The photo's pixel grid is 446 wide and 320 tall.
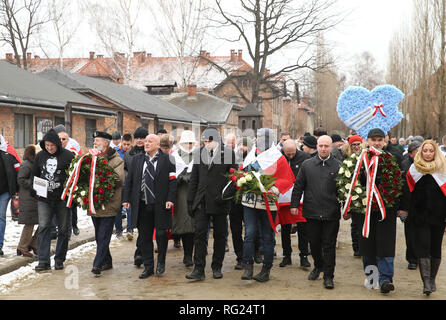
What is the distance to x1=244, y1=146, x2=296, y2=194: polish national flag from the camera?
23.0ft

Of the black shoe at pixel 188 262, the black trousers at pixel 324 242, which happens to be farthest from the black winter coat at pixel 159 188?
the black trousers at pixel 324 242

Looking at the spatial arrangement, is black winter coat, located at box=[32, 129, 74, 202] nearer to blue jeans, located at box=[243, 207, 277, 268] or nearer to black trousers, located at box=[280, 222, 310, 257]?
blue jeans, located at box=[243, 207, 277, 268]

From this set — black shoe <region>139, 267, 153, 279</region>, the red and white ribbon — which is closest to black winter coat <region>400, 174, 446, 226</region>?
the red and white ribbon

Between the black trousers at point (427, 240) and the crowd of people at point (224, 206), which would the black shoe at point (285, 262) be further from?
the black trousers at point (427, 240)

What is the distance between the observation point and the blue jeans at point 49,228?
24.3 ft

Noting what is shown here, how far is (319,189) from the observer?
6629 millimetres

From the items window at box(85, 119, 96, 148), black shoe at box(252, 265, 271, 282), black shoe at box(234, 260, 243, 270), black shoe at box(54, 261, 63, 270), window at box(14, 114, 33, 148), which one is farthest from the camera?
window at box(85, 119, 96, 148)

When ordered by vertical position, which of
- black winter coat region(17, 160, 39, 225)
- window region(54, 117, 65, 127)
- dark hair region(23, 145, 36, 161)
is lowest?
black winter coat region(17, 160, 39, 225)

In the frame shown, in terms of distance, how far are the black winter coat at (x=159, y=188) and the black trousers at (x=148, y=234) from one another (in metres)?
0.09

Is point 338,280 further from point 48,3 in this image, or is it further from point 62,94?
point 48,3

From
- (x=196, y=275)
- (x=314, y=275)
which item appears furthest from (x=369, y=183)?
(x=196, y=275)

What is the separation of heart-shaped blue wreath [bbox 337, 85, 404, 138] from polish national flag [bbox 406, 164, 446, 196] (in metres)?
3.60

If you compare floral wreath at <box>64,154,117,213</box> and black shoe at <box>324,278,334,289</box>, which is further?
floral wreath at <box>64,154,117,213</box>
